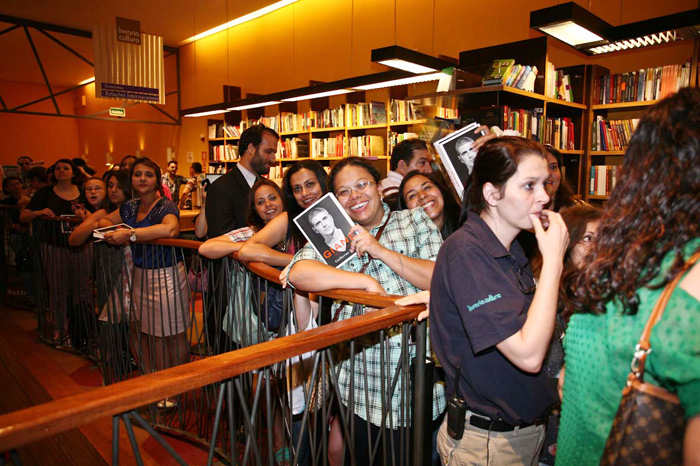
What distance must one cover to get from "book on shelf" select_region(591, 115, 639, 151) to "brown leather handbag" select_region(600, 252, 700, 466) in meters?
5.10

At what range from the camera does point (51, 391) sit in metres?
3.56

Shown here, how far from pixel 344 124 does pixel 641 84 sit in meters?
4.20

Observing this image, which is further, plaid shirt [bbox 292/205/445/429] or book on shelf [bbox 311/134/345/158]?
book on shelf [bbox 311/134/345/158]

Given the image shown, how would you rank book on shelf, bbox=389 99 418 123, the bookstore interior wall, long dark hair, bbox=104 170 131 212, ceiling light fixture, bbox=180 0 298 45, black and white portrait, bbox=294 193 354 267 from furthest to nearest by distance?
ceiling light fixture, bbox=180 0 298 45
book on shelf, bbox=389 99 418 123
the bookstore interior wall
long dark hair, bbox=104 170 131 212
black and white portrait, bbox=294 193 354 267

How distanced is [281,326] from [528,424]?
1.21m

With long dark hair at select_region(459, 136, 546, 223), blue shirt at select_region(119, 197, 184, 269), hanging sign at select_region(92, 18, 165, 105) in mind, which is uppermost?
hanging sign at select_region(92, 18, 165, 105)

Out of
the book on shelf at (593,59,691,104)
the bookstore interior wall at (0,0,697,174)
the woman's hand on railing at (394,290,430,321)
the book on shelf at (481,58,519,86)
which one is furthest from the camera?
the bookstore interior wall at (0,0,697,174)

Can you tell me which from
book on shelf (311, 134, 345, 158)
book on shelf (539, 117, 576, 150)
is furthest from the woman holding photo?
book on shelf (311, 134, 345, 158)

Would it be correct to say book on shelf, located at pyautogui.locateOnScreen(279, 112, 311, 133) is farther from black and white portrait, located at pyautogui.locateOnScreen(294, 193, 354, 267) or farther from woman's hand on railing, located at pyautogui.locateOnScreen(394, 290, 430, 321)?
woman's hand on railing, located at pyautogui.locateOnScreen(394, 290, 430, 321)

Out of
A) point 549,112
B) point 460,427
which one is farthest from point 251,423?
point 549,112

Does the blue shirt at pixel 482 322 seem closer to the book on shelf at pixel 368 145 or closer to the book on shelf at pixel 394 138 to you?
the book on shelf at pixel 394 138

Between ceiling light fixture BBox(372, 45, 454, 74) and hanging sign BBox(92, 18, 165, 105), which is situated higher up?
hanging sign BBox(92, 18, 165, 105)

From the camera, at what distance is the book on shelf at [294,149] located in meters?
8.26

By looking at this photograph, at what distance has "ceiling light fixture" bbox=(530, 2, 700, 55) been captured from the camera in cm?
382
